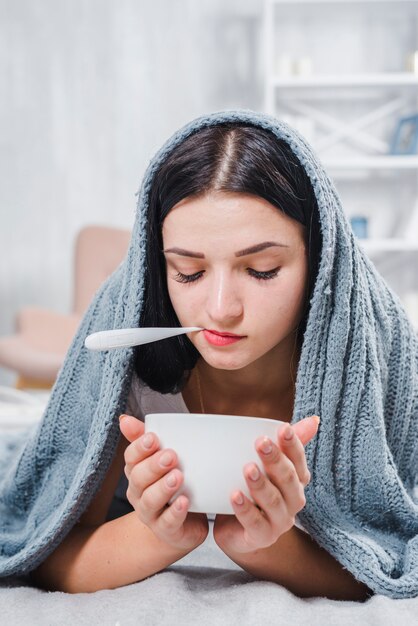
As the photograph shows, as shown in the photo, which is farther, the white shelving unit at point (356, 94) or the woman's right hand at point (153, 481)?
the white shelving unit at point (356, 94)

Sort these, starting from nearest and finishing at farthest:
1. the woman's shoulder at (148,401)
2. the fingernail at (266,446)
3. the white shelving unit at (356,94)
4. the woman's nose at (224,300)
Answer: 1. the fingernail at (266,446)
2. the woman's nose at (224,300)
3. the woman's shoulder at (148,401)
4. the white shelving unit at (356,94)

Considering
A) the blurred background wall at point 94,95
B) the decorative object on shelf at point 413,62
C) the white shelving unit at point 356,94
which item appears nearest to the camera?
the decorative object on shelf at point 413,62

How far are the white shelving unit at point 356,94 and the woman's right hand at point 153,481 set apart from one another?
3.32 m

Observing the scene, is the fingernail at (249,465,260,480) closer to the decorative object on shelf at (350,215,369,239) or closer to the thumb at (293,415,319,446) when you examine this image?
the thumb at (293,415,319,446)

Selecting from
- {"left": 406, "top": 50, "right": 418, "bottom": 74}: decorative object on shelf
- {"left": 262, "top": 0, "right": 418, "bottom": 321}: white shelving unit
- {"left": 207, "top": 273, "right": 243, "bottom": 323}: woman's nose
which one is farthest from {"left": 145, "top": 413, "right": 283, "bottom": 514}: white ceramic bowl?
{"left": 406, "top": 50, "right": 418, "bottom": 74}: decorative object on shelf

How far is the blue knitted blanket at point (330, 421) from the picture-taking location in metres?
0.96

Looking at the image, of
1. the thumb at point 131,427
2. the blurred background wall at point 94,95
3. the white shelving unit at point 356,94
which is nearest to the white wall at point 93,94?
the blurred background wall at point 94,95

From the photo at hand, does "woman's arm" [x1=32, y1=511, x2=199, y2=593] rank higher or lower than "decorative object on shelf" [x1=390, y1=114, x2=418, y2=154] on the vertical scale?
lower

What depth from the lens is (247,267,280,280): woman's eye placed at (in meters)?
0.91

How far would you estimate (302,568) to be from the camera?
3.18ft

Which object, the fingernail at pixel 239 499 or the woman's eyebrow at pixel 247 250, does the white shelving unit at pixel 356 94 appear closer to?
the woman's eyebrow at pixel 247 250

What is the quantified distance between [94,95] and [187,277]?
348 centimetres

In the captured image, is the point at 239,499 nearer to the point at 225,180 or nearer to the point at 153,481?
the point at 153,481

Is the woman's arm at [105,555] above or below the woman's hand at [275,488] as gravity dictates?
below
